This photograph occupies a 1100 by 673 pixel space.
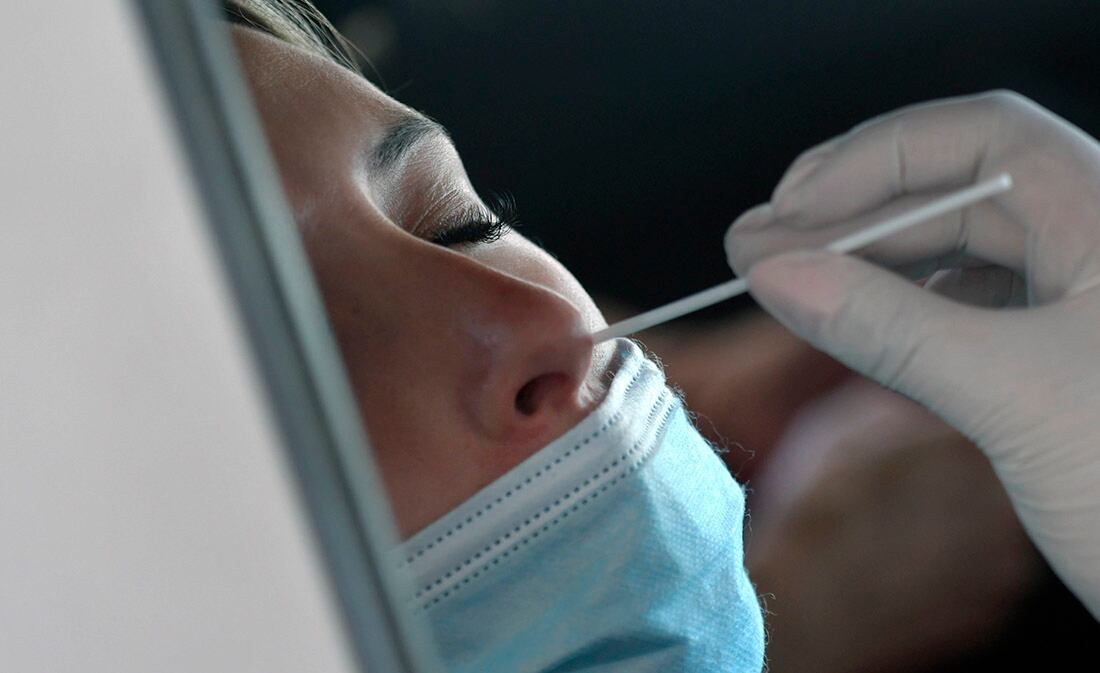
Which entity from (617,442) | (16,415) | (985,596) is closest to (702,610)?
(617,442)

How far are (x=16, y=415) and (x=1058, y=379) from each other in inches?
16.3

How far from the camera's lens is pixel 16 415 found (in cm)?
24

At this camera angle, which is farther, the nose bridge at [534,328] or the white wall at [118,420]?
the nose bridge at [534,328]

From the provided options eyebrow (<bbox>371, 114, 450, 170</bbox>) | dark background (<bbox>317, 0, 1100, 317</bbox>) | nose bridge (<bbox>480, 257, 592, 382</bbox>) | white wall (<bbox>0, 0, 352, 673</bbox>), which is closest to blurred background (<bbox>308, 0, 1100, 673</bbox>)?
dark background (<bbox>317, 0, 1100, 317</bbox>)

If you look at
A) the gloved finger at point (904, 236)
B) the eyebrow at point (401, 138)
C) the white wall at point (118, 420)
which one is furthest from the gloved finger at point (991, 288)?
the white wall at point (118, 420)

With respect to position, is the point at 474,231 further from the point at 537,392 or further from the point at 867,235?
the point at 867,235

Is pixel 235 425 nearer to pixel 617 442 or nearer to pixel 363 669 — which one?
pixel 363 669

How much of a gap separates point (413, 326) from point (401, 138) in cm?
14

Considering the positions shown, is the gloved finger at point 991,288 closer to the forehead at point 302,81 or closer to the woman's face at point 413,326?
the woman's face at point 413,326

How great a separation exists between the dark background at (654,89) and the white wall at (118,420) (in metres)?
0.55

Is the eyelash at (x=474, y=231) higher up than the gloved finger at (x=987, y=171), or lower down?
lower down

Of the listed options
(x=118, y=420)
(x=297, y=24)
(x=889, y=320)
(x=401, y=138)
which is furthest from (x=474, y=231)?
(x=118, y=420)

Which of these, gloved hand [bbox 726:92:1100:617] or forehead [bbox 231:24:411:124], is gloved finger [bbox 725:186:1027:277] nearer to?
gloved hand [bbox 726:92:1100:617]

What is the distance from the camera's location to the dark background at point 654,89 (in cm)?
80
